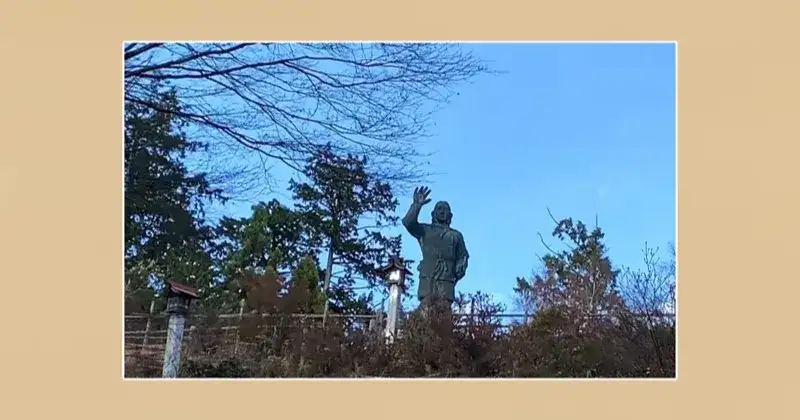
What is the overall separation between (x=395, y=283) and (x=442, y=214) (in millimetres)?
589

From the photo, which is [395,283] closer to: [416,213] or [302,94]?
[416,213]

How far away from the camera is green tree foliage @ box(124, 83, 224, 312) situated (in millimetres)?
5281

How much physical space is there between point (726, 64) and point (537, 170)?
4.55 feet

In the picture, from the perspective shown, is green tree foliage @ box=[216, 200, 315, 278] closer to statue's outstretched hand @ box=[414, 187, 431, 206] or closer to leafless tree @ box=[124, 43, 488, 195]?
leafless tree @ box=[124, 43, 488, 195]

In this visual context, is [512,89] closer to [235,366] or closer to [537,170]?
[537,170]

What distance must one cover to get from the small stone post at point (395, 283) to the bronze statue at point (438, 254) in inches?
4.8

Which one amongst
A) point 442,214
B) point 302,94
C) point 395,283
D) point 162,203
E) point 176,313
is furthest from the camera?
point 395,283

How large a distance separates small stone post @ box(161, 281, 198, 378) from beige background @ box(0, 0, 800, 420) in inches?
27.3

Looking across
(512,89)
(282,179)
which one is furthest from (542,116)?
(282,179)

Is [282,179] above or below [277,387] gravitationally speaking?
above

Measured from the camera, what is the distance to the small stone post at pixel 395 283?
5.86 m

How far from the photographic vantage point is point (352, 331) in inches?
226

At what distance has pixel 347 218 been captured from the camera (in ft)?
19.0
